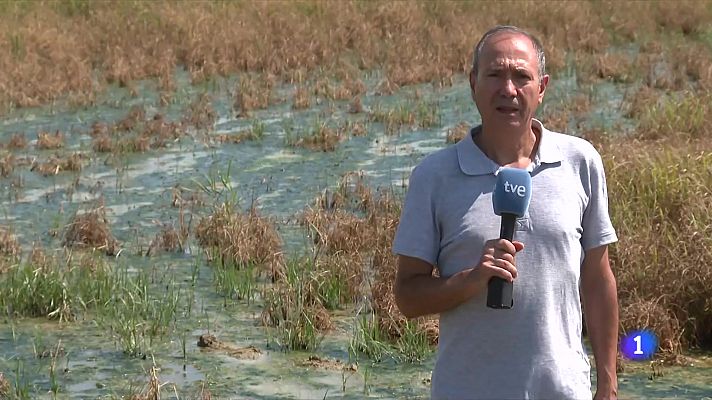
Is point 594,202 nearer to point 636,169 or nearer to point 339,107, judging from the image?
point 636,169

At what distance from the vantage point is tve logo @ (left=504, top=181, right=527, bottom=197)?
9.58 feet

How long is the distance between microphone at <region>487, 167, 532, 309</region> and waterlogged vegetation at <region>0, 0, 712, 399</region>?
3549mm

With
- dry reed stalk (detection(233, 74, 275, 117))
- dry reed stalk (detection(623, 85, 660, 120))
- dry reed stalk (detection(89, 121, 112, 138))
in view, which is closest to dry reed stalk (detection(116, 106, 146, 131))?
dry reed stalk (detection(89, 121, 112, 138))

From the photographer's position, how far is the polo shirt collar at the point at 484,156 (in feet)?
10.2

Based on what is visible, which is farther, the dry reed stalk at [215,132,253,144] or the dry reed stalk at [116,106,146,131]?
the dry reed stalk at [116,106,146,131]

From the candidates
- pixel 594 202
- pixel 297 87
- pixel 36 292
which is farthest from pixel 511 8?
pixel 594 202

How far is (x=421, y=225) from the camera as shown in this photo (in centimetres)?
314

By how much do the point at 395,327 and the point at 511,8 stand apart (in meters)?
16.0

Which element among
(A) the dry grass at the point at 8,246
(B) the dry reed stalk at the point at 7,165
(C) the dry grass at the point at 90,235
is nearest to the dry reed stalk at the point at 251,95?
(B) the dry reed stalk at the point at 7,165

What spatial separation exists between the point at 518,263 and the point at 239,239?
6.21 metres

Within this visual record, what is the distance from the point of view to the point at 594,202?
3240 millimetres

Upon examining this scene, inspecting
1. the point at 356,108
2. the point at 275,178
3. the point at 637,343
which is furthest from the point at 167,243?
the point at 356,108

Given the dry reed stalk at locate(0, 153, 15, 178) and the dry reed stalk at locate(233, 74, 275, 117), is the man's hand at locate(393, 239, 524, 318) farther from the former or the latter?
the dry reed stalk at locate(233, 74, 275, 117)

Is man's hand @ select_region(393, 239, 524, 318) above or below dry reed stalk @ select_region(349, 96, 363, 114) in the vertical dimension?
below
